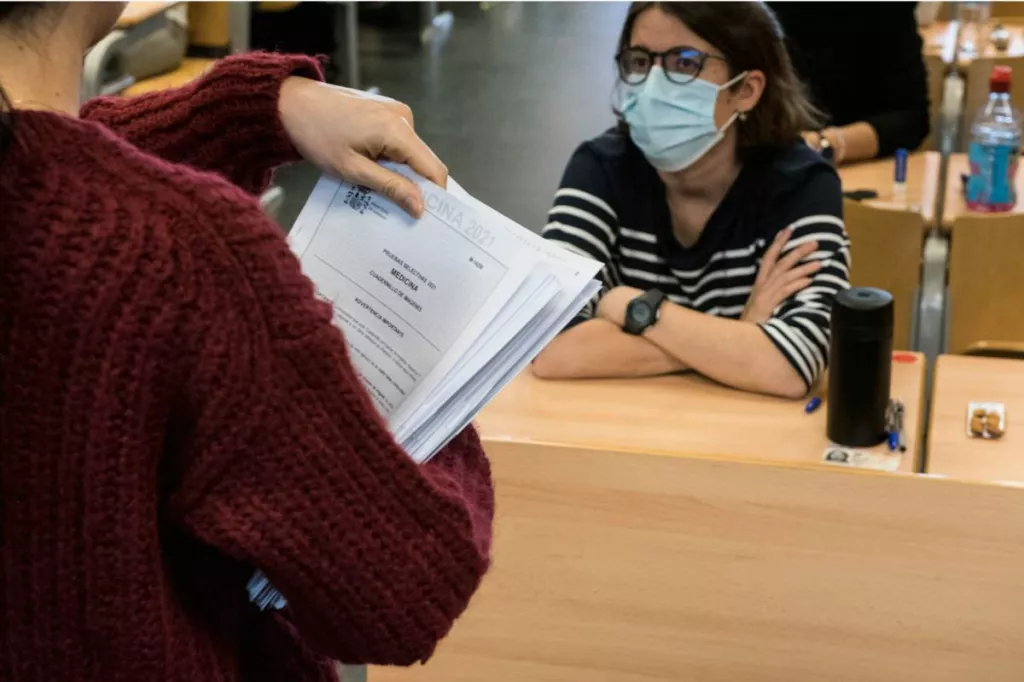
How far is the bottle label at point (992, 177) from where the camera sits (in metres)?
2.69

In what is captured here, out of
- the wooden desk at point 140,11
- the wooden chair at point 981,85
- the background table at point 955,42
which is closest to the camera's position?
the wooden chair at point 981,85

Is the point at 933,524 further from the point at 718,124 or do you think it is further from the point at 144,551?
the point at 144,551

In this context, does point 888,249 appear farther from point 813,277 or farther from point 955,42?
point 955,42

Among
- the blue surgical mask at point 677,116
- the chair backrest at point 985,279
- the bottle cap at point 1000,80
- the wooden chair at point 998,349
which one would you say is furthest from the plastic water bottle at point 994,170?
the blue surgical mask at point 677,116

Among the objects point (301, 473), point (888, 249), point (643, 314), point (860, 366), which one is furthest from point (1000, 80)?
point (301, 473)

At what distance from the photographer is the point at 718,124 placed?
2.12 meters

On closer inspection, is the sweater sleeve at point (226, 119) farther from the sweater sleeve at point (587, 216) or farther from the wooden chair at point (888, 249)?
the wooden chair at point (888, 249)

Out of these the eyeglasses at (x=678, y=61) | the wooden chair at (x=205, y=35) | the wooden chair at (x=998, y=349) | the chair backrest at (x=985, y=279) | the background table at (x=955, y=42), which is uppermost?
the eyeglasses at (x=678, y=61)

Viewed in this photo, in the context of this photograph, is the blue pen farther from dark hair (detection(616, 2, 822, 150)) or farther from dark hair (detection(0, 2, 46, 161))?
dark hair (detection(0, 2, 46, 161))

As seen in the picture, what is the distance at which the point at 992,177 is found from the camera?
8.90ft

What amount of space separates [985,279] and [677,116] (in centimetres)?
89

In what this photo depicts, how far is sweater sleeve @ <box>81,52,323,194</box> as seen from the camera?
0.82 meters

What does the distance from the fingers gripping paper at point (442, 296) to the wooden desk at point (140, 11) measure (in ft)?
9.94

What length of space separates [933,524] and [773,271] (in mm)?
634
